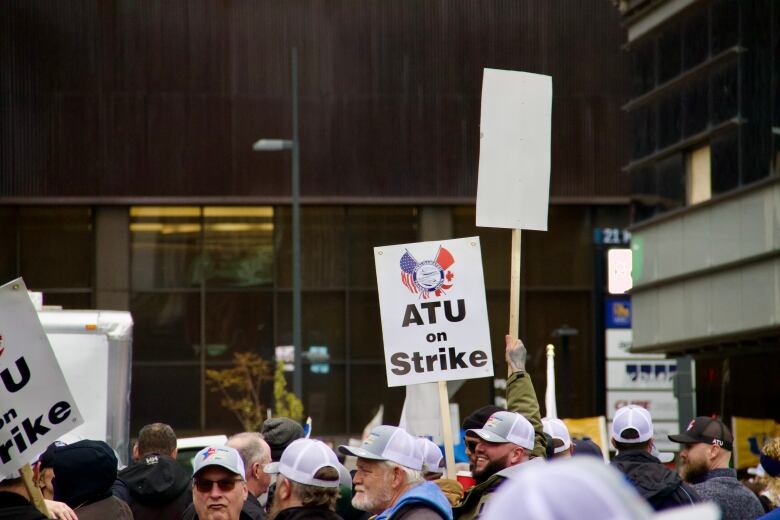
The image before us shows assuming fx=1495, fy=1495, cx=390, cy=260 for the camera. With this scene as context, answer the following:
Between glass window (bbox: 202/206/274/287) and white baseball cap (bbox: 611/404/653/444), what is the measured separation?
28.4 m

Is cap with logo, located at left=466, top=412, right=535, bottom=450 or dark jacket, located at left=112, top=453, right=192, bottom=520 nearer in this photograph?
cap with logo, located at left=466, top=412, right=535, bottom=450

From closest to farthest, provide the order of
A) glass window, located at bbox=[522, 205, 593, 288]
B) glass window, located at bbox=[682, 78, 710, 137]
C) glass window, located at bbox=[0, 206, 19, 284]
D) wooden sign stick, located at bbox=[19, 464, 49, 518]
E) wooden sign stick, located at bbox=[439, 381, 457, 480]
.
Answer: wooden sign stick, located at bbox=[19, 464, 49, 518]
wooden sign stick, located at bbox=[439, 381, 457, 480]
glass window, located at bbox=[682, 78, 710, 137]
glass window, located at bbox=[0, 206, 19, 284]
glass window, located at bbox=[522, 205, 593, 288]

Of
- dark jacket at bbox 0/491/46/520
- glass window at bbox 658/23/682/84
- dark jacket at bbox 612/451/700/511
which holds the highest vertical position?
glass window at bbox 658/23/682/84

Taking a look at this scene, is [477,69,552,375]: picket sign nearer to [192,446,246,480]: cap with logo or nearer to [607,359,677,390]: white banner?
[192,446,246,480]: cap with logo

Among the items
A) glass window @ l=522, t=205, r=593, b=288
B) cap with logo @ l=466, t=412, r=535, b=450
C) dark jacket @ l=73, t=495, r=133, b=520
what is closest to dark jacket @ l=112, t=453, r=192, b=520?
dark jacket @ l=73, t=495, r=133, b=520

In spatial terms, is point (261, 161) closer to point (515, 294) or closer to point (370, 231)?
point (370, 231)

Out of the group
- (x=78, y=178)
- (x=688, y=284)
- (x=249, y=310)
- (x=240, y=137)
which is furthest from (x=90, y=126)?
(x=688, y=284)

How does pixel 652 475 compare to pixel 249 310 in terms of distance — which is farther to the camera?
pixel 249 310

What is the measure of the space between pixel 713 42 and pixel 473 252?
1514cm

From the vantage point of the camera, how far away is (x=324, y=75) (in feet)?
116

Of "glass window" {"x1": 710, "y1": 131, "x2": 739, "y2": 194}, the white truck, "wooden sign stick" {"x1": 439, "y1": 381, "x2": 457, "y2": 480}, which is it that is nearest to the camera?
"wooden sign stick" {"x1": 439, "y1": 381, "x2": 457, "y2": 480}

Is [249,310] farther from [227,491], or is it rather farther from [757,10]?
[227,491]

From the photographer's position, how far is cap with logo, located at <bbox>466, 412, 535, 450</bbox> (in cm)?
671

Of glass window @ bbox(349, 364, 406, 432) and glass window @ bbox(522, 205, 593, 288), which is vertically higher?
glass window @ bbox(522, 205, 593, 288)
